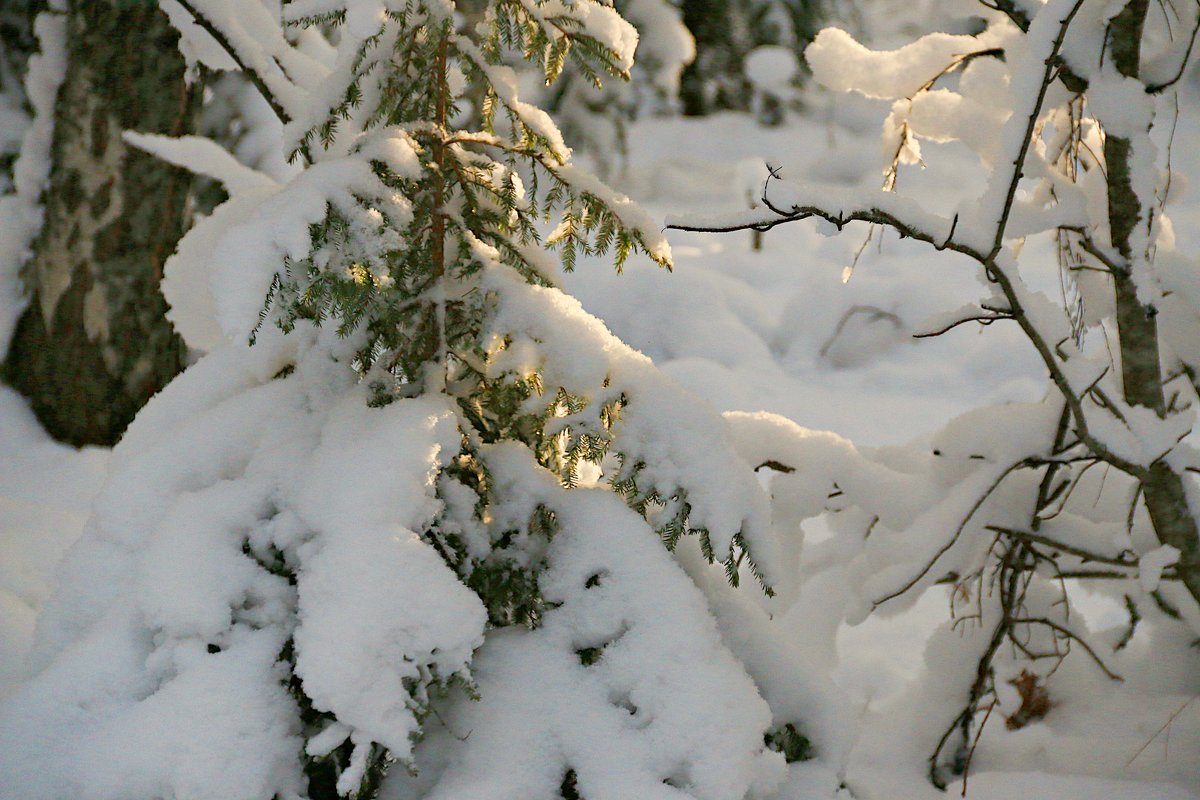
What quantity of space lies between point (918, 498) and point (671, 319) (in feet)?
15.4

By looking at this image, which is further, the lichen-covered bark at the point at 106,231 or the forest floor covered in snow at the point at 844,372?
the lichen-covered bark at the point at 106,231

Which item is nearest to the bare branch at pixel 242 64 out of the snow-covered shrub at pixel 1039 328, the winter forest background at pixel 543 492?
the winter forest background at pixel 543 492

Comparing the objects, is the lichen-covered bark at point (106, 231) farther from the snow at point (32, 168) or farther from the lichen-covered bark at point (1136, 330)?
the lichen-covered bark at point (1136, 330)

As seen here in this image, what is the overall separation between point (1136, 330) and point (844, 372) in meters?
4.71

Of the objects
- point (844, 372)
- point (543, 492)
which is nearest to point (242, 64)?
point (543, 492)

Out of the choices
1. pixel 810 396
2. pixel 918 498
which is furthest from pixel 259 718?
pixel 810 396

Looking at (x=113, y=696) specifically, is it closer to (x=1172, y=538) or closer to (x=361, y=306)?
(x=361, y=306)

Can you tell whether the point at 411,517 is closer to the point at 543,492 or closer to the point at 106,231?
the point at 543,492

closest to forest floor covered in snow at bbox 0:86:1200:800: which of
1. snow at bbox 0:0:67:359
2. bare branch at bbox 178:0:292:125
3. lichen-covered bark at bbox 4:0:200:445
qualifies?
lichen-covered bark at bbox 4:0:200:445

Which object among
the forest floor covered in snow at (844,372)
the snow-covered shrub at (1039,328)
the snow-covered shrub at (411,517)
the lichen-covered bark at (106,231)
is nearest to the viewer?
the snow-covered shrub at (411,517)

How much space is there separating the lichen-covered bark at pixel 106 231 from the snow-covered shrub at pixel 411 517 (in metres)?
2.07

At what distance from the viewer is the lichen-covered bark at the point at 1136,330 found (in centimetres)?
190

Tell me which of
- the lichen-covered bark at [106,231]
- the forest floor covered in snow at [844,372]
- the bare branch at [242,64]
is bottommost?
the forest floor covered in snow at [844,372]

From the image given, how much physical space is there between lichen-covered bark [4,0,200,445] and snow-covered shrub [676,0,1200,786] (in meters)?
2.48
